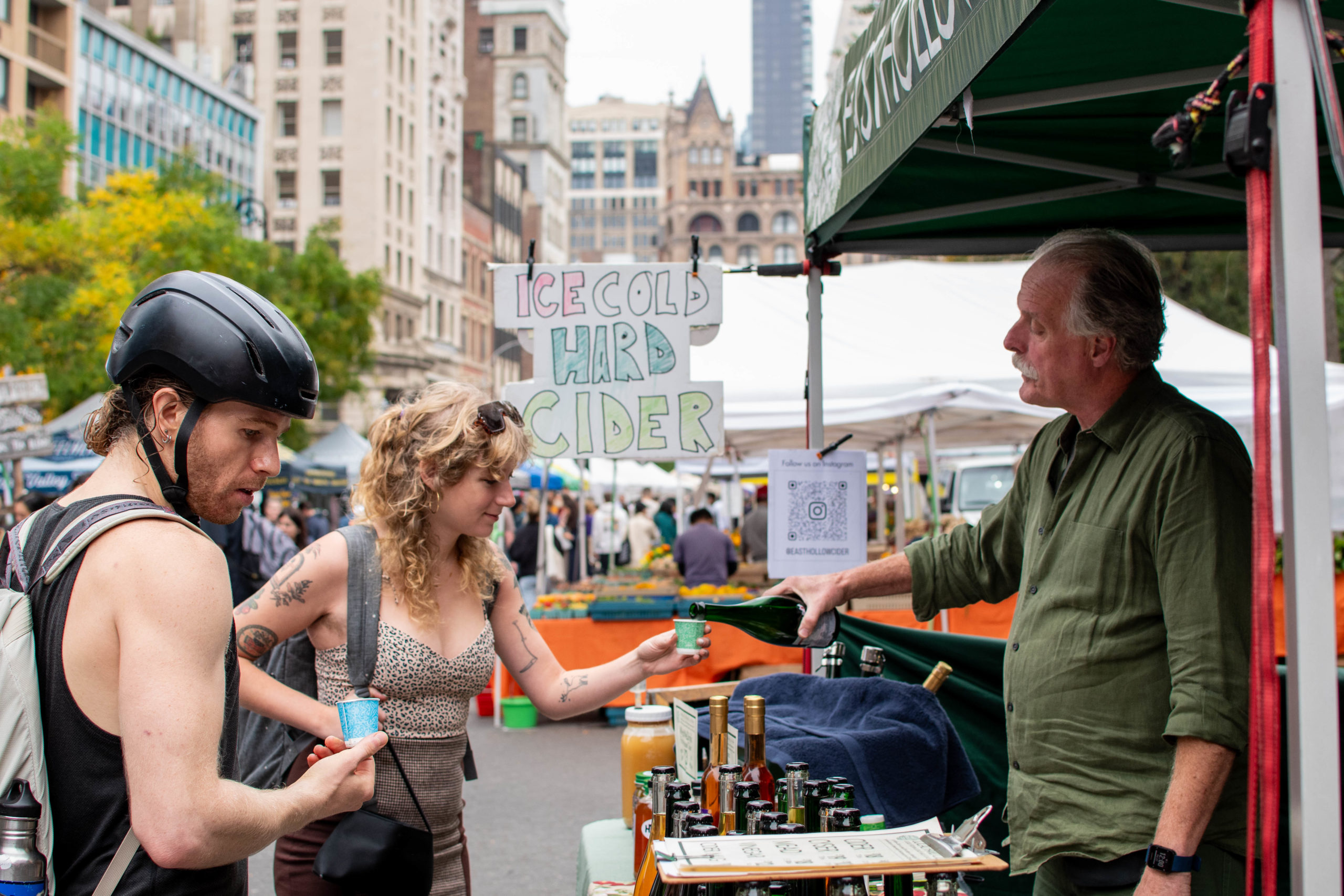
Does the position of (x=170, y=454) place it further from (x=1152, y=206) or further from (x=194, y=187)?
(x=194, y=187)

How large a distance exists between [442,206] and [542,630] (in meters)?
69.1

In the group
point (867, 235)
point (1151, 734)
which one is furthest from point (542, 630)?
point (1151, 734)

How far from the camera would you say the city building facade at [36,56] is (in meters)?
36.4

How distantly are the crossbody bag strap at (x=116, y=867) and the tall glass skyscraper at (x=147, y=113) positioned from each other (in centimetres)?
4112

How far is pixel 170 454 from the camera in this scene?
6.13 feet

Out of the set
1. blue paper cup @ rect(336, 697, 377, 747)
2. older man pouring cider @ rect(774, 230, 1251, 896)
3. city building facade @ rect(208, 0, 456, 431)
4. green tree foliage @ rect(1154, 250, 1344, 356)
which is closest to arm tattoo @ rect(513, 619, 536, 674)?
blue paper cup @ rect(336, 697, 377, 747)

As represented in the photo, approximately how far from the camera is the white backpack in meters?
1.65

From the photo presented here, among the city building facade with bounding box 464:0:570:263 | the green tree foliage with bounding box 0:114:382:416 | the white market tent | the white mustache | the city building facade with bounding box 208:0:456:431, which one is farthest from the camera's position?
the city building facade with bounding box 464:0:570:263

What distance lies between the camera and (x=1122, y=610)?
2164 millimetres

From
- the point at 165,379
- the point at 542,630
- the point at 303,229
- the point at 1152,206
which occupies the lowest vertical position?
the point at 542,630

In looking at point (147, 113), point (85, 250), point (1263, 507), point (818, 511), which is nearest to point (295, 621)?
point (1263, 507)

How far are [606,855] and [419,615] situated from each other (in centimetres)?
98

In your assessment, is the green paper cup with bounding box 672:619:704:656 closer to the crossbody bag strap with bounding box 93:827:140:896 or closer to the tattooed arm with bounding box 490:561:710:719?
the tattooed arm with bounding box 490:561:710:719

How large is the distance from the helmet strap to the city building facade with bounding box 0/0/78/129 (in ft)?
129
